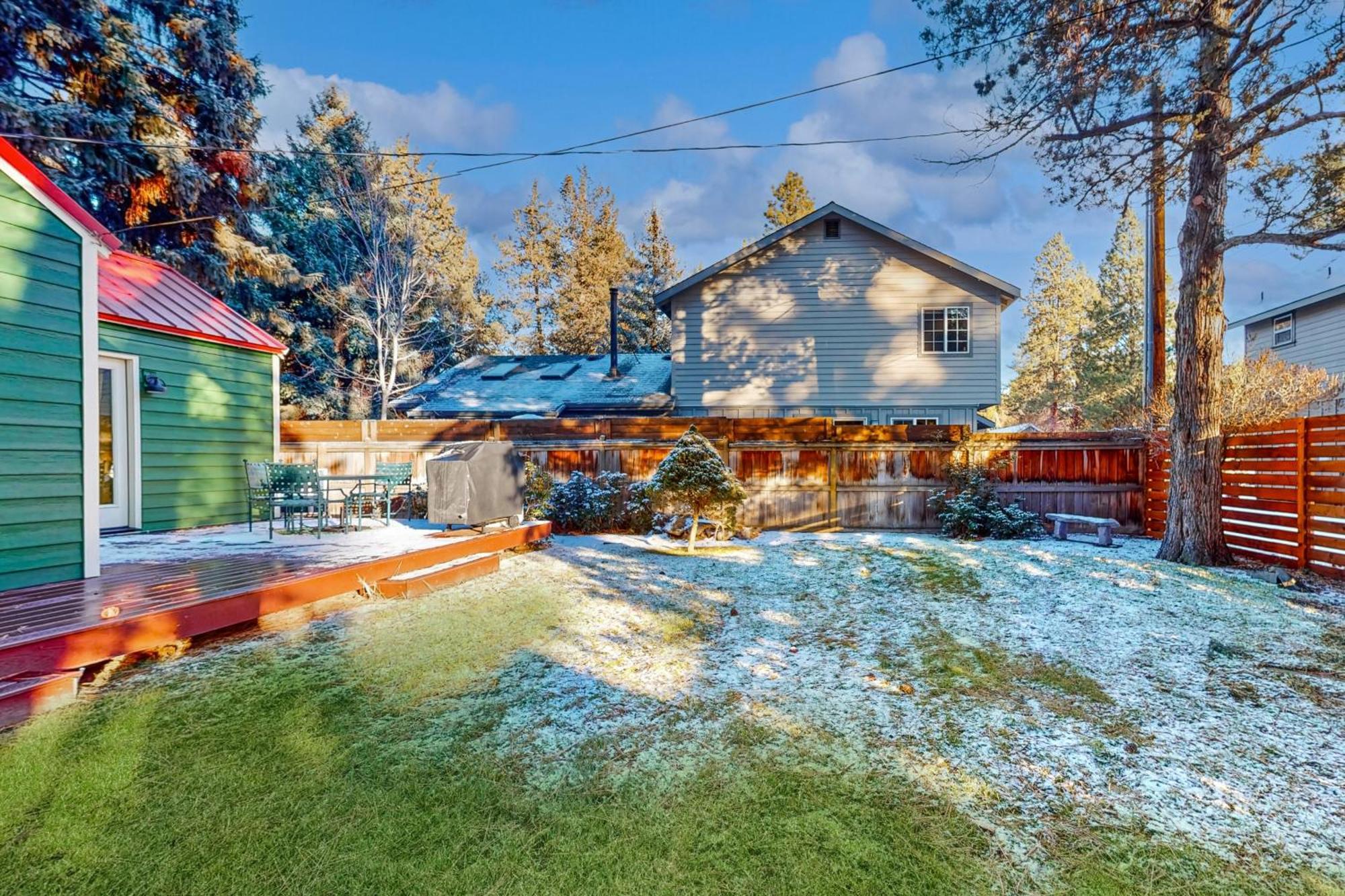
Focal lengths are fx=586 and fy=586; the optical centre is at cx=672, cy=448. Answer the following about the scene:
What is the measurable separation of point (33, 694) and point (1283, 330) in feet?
79.6

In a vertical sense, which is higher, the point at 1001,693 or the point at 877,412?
the point at 877,412

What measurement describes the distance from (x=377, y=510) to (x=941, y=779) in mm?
7661

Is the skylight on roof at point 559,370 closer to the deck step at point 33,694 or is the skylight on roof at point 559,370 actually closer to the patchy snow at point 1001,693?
the patchy snow at point 1001,693

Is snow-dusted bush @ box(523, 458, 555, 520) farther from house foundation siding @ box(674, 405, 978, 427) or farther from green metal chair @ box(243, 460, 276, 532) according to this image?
house foundation siding @ box(674, 405, 978, 427)

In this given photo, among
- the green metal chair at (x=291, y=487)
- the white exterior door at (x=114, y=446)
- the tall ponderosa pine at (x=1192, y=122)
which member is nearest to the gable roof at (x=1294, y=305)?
the tall ponderosa pine at (x=1192, y=122)

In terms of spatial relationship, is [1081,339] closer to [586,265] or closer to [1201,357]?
[1201,357]

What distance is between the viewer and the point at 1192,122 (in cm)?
626

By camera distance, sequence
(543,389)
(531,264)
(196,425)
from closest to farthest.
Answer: (196,425), (543,389), (531,264)

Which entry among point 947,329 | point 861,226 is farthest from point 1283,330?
point 861,226

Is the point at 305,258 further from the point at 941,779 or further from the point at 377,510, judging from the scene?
the point at 941,779

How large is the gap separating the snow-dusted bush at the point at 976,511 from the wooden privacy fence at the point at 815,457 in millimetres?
193

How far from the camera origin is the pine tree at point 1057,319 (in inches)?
1020

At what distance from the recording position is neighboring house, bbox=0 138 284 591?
12.7ft

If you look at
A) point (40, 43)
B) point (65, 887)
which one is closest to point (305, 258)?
point (40, 43)
